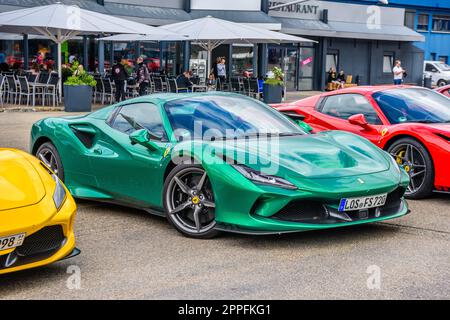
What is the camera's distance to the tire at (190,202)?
18.9 feet

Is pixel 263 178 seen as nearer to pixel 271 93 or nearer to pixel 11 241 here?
pixel 11 241

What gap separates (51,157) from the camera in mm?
7500

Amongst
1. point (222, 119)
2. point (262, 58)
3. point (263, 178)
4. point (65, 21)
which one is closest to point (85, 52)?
point (262, 58)

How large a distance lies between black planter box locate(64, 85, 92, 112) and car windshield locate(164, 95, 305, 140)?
12.7 metres

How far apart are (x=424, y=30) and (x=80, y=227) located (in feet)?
155

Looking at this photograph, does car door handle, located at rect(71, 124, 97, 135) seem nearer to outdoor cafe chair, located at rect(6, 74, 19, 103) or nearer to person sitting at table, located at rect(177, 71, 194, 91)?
outdoor cafe chair, located at rect(6, 74, 19, 103)

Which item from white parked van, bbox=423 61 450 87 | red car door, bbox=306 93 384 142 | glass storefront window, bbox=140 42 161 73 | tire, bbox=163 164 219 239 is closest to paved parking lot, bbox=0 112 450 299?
tire, bbox=163 164 219 239

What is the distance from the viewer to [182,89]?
2289 centimetres

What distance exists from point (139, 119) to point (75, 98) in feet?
41.2

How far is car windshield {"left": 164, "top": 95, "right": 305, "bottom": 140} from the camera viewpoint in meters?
6.30

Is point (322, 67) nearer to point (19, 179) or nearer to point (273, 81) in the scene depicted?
point (273, 81)

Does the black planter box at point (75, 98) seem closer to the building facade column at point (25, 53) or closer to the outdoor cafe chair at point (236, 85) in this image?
the outdoor cafe chair at point (236, 85)

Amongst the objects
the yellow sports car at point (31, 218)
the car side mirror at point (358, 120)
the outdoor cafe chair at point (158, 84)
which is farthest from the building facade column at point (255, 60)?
the yellow sports car at point (31, 218)
